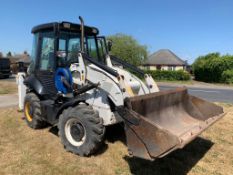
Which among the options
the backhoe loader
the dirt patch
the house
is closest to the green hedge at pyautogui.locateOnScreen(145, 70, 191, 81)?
the dirt patch

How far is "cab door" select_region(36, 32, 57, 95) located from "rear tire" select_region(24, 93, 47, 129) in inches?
18.0

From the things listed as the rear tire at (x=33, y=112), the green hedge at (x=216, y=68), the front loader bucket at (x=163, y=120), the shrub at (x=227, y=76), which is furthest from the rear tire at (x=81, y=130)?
the green hedge at (x=216, y=68)

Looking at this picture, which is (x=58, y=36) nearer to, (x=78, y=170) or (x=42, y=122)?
(x=42, y=122)

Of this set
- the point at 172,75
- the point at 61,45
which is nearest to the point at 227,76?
the point at 172,75

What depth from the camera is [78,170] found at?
184 inches

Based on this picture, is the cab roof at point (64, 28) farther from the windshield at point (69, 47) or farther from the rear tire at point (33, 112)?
the rear tire at point (33, 112)

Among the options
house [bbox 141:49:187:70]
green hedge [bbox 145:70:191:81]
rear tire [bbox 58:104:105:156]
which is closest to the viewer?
rear tire [bbox 58:104:105:156]

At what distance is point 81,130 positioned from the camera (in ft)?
17.2

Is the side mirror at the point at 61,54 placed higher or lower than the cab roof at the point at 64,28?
lower

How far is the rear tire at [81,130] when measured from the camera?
195 inches

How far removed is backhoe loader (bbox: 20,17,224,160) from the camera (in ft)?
13.9

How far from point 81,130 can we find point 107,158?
756 mm

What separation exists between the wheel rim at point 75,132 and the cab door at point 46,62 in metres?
1.20

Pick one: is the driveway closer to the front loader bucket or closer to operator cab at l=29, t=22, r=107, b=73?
the front loader bucket
